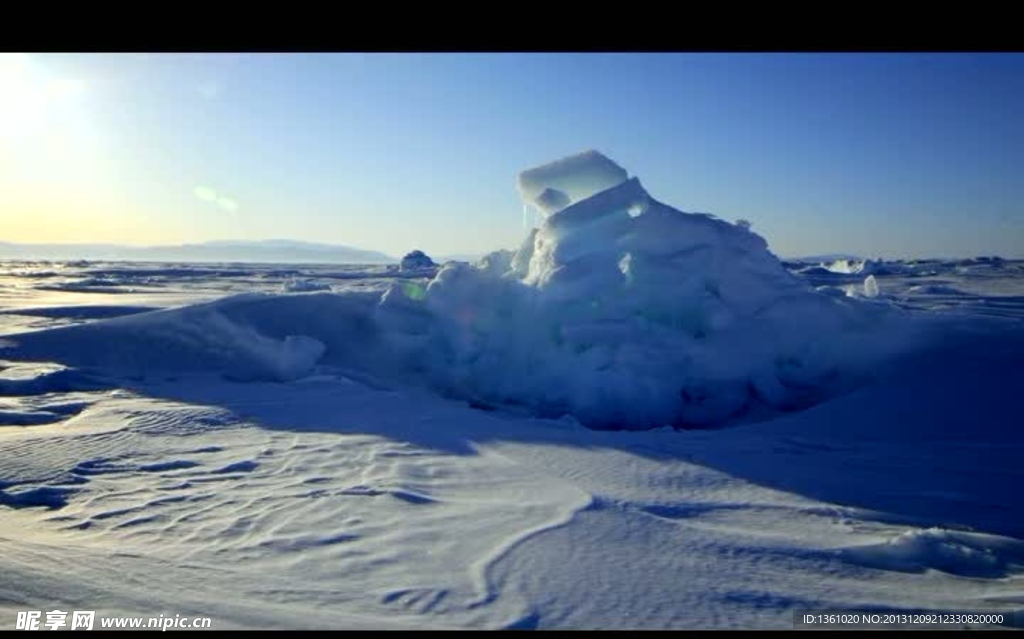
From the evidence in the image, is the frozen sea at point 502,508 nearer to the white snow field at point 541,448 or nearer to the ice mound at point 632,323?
the white snow field at point 541,448

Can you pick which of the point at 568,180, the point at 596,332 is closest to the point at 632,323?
the point at 596,332

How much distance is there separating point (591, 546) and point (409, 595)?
0.84m

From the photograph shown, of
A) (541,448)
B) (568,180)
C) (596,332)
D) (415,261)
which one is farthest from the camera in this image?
(415,261)

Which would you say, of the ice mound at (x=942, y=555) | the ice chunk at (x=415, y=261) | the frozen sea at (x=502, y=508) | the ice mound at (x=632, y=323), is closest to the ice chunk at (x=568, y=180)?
the ice mound at (x=632, y=323)

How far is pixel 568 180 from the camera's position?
7.88 metres

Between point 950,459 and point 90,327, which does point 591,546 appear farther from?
point 90,327

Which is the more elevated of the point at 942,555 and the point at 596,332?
the point at 596,332

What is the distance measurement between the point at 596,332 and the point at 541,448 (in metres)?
2.50

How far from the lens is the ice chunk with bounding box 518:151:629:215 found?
302 inches

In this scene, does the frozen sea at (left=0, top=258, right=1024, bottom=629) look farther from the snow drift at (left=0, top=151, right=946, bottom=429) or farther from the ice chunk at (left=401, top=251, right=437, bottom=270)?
the ice chunk at (left=401, top=251, right=437, bottom=270)

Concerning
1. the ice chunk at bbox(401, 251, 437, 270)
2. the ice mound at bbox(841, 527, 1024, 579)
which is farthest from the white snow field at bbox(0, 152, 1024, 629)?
the ice chunk at bbox(401, 251, 437, 270)

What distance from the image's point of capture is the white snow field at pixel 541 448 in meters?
2.36

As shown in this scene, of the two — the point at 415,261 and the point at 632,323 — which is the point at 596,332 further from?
the point at 415,261

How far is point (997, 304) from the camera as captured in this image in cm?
1191
